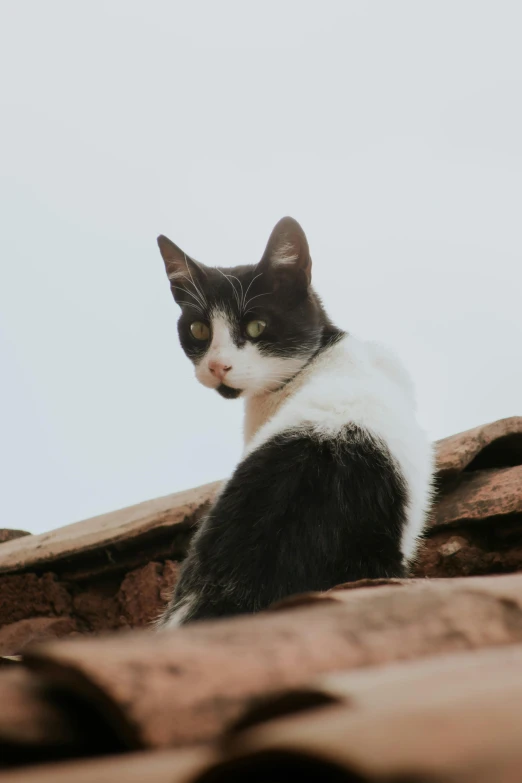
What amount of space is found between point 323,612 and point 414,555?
4.97 feet

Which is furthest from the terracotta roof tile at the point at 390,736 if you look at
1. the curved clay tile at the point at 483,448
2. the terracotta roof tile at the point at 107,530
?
the terracotta roof tile at the point at 107,530

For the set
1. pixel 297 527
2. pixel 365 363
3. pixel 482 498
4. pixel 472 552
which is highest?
pixel 365 363

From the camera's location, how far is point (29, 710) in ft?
1.81

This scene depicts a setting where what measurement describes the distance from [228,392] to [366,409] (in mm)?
745

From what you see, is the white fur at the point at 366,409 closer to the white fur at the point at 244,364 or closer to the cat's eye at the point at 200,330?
the white fur at the point at 244,364

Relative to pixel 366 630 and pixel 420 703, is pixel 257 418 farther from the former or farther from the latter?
pixel 420 703

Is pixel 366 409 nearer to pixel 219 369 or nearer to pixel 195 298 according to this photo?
pixel 219 369

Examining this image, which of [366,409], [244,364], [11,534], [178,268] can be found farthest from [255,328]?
[11,534]

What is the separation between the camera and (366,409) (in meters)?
2.14

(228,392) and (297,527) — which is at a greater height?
(228,392)

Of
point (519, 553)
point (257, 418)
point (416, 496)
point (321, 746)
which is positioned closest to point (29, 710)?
point (321, 746)

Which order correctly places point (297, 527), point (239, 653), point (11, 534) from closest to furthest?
point (239, 653), point (297, 527), point (11, 534)

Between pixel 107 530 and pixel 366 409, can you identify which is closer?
pixel 366 409

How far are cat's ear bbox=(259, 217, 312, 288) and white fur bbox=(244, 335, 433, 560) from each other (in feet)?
0.98
